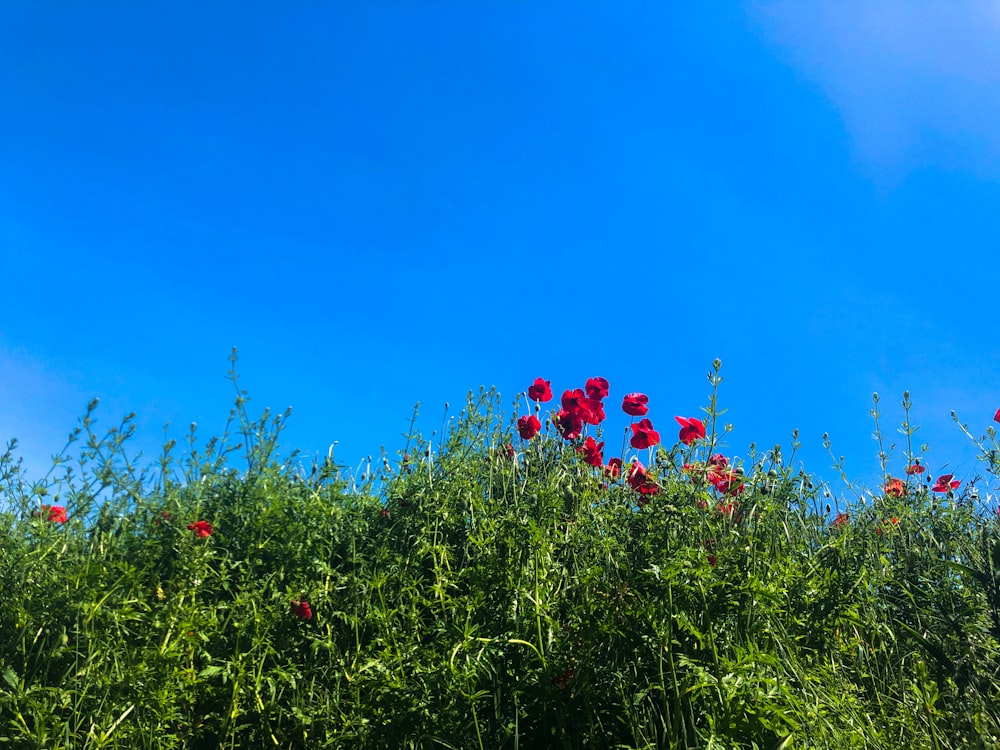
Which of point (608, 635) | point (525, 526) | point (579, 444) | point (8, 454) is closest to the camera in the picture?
point (608, 635)

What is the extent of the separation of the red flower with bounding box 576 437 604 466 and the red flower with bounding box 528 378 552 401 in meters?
0.54

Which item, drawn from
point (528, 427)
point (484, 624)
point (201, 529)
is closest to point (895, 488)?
point (528, 427)

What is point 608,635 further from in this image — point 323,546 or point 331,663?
point 323,546

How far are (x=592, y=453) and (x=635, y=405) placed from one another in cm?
53

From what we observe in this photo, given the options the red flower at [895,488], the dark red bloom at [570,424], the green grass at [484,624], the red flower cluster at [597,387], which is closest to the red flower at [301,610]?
the green grass at [484,624]

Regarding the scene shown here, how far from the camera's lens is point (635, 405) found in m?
4.55

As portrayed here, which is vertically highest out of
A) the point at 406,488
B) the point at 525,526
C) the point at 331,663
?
the point at 406,488

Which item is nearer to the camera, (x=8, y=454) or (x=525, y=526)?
(x=525, y=526)

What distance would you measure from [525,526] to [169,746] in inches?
59.5

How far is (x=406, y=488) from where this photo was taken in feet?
12.5

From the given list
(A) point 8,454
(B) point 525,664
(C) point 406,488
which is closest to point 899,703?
Result: (B) point 525,664

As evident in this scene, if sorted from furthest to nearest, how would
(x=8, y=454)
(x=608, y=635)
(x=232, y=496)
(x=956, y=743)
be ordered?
(x=8, y=454), (x=232, y=496), (x=956, y=743), (x=608, y=635)

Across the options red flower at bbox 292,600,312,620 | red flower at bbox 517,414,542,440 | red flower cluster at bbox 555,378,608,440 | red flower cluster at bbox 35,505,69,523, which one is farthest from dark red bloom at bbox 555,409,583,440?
red flower cluster at bbox 35,505,69,523

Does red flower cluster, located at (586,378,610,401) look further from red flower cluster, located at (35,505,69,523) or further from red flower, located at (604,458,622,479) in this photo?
red flower cluster, located at (35,505,69,523)
